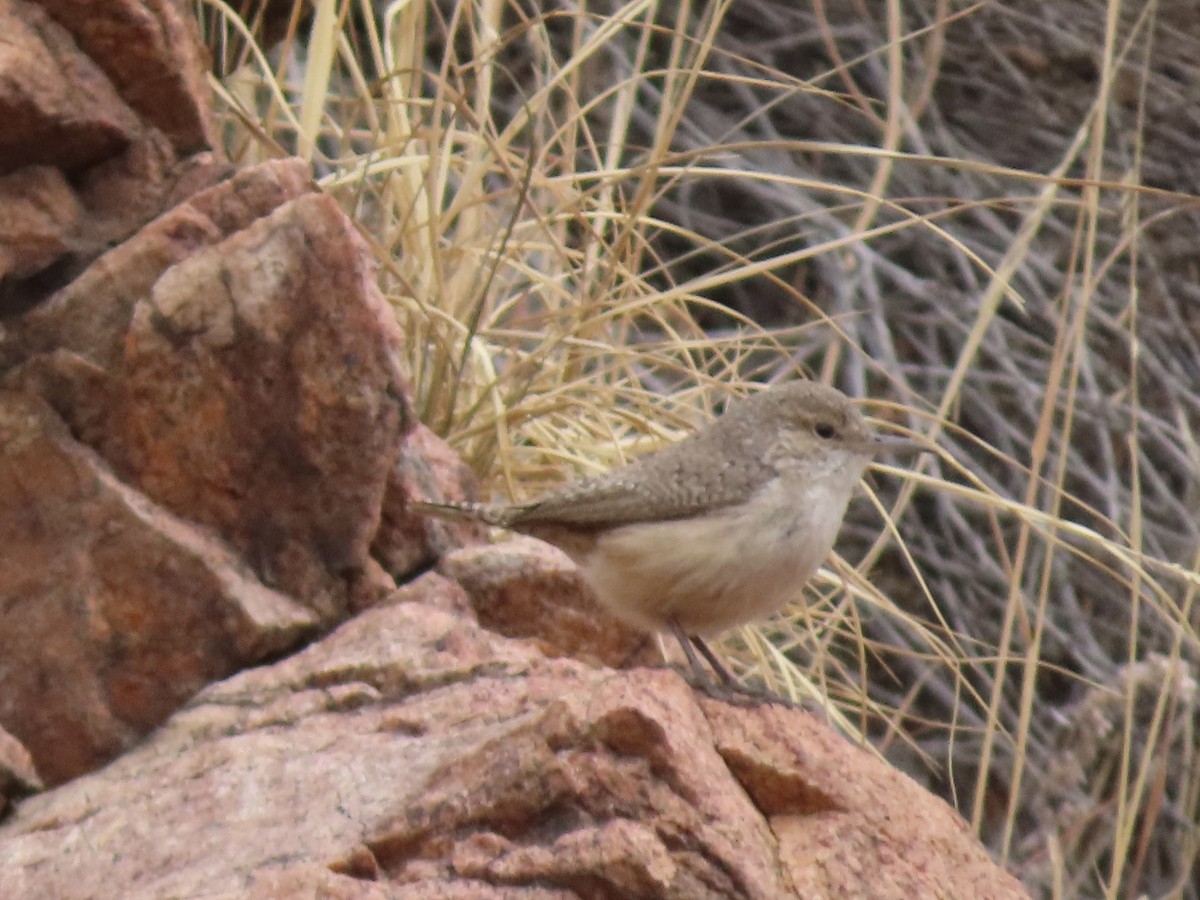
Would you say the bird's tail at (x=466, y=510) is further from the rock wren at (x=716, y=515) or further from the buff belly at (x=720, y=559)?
the buff belly at (x=720, y=559)

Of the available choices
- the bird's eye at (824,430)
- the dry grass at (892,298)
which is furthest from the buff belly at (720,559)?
the dry grass at (892,298)

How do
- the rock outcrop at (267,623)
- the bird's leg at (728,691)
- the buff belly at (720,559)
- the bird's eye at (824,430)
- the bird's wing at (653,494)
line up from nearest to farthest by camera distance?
the rock outcrop at (267,623) → the bird's leg at (728,691) → the buff belly at (720,559) → the bird's wing at (653,494) → the bird's eye at (824,430)

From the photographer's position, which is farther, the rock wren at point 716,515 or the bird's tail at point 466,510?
the bird's tail at point 466,510

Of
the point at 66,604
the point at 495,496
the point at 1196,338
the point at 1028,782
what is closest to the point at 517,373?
the point at 495,496

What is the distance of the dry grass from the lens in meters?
4.55

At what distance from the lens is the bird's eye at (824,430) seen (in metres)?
3.75

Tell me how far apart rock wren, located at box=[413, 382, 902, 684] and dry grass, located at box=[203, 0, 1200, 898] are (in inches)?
23.7

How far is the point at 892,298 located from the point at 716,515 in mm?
3229

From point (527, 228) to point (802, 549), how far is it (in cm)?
172

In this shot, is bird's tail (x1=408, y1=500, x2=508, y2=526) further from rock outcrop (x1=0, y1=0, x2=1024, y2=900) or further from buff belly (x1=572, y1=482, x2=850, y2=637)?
buff belly (x1=572, y1=482, x2=850, y2=637)

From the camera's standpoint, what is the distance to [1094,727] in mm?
4531

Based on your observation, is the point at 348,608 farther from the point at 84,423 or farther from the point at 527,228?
the point at 527,228

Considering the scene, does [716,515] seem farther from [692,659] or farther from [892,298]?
[892,298]

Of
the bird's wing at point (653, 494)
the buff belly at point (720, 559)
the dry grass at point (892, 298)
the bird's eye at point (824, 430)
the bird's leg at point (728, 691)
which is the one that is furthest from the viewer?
the dry grass at point (892, 298)
